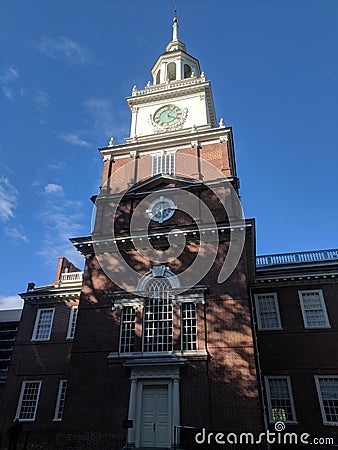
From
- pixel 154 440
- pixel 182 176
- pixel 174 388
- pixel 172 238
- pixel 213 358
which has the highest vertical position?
pixel 182 176

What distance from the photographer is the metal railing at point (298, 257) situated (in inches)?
881

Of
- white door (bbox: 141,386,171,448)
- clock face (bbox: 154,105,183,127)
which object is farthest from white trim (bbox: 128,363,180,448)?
clock face (bbox: 154,105,183,127)

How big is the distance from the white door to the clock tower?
0.04 m

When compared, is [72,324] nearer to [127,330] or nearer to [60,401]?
[60,401]

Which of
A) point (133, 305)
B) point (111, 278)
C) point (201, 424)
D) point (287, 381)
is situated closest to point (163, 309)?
point (133, 305)

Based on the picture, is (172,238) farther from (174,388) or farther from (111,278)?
(174,388)

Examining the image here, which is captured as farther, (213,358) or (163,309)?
(163,309)

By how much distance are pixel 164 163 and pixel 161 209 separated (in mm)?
3587

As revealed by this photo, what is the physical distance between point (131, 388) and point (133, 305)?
336 cm

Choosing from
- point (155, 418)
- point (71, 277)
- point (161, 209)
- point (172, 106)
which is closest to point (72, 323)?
point (71, 277)

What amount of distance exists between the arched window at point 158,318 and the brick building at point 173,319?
5cm

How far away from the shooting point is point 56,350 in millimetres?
20766

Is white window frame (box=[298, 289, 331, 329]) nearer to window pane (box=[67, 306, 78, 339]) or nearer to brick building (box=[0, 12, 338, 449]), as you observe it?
brick building (box=[0, 12, 338, 449])

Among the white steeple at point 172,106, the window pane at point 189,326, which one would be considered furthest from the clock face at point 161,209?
the white steeple at point 172,106
